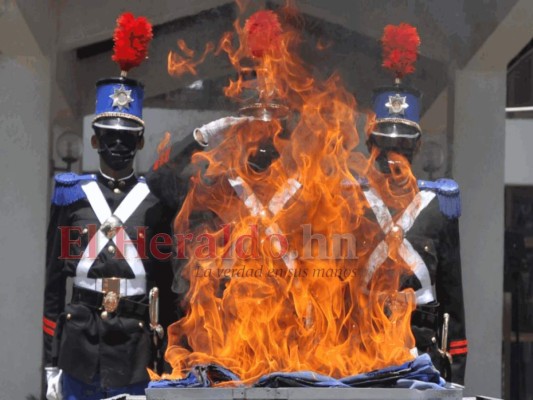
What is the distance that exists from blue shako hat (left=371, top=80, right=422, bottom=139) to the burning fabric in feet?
0.44

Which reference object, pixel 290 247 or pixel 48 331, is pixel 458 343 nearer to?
pixel 290 247

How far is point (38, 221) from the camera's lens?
21.2 feet

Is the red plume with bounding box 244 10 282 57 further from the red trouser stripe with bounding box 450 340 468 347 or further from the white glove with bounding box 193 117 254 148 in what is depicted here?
the red trouser stripe with bounding box 450 340 468 347

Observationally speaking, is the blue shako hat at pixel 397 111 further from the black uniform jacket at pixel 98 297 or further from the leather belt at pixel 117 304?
the leather belt at pixel 117 304

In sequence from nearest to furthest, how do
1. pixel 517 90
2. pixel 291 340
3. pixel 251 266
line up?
pixel 291 340 < pixel 251 266 < pixel 517 90

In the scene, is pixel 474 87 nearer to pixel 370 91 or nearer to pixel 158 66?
pixel 370 91

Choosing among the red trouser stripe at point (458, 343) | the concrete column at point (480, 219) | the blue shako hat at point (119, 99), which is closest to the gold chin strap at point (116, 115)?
the blue shako hat at point (119, 99)

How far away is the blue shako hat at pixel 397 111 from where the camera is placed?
18.0 ft

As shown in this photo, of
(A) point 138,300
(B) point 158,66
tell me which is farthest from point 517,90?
(A) point 138,300

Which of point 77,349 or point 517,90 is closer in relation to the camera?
point 77,349

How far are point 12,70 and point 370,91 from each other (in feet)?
6.37

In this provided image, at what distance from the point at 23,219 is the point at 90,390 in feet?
4.48

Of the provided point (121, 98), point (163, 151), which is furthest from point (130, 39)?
point (163, 151)

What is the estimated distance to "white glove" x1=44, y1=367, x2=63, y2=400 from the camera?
17.6 feet
